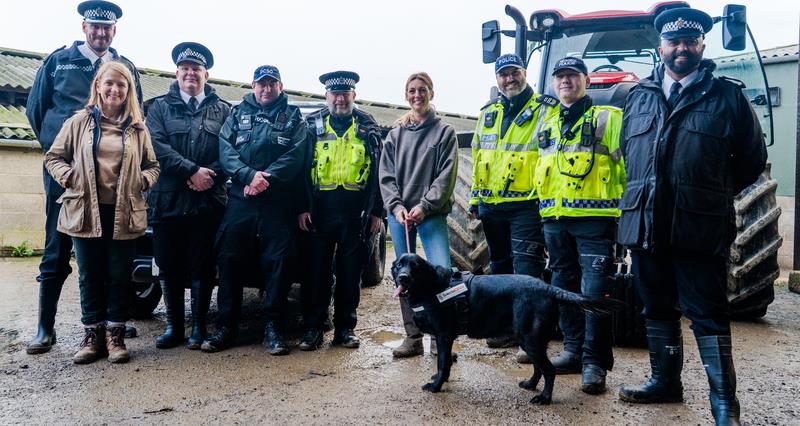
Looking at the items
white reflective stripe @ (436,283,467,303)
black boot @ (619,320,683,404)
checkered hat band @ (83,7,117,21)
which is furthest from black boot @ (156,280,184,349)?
black boot @ (619,320,683,404)

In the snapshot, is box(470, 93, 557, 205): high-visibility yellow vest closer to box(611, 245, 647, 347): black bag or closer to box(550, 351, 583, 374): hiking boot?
box(611, 245, 647, 347): black bag

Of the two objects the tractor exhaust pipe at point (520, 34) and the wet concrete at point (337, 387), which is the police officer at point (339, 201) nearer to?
the wet concrete at point (337, 387)

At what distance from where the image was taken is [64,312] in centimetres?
564

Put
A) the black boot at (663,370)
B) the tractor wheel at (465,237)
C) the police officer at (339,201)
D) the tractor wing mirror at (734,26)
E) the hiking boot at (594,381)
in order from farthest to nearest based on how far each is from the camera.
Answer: the tractor wheel at (465,237)
the tractor wing mirror at (734,26)
the police officer at (339,201)
the hiking boot at (594,381)
the black boot at (663,370)

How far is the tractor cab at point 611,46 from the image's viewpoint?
214 inches

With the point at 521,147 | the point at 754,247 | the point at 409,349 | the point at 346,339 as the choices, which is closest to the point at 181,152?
the point at 346,339

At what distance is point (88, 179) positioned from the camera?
402 centimetres

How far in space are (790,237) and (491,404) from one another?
10.2m

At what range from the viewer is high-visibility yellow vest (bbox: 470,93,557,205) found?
4055 millimetres

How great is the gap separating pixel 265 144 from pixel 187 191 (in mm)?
690

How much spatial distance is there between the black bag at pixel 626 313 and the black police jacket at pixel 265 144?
2570 mm

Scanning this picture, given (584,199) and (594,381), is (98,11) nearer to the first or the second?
(584,199)

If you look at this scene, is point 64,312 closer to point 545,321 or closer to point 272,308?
point 272,308

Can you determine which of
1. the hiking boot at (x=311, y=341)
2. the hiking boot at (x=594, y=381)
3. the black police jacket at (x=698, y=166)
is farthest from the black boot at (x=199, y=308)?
the black police jacket at (x=698, y=166)
